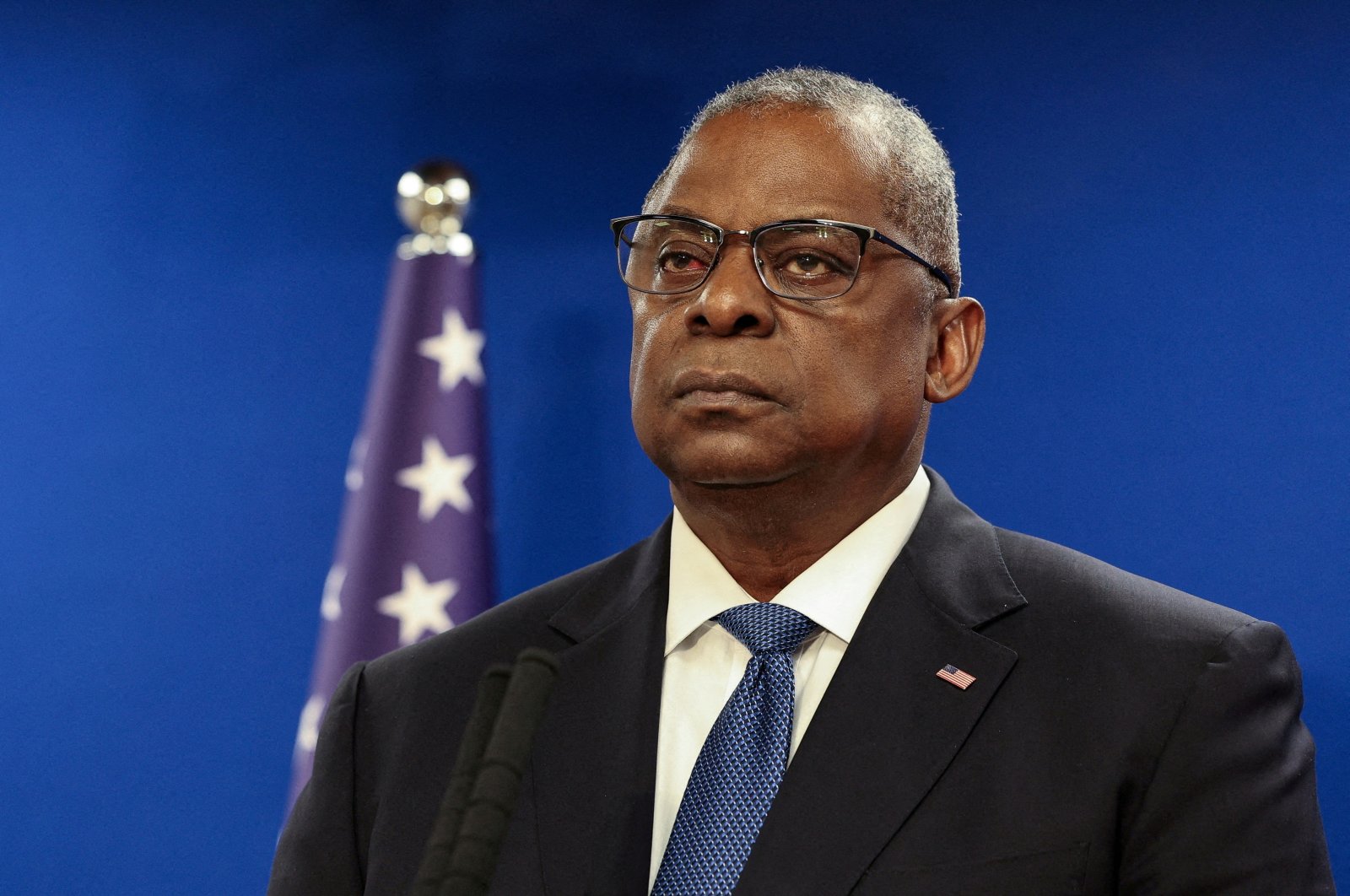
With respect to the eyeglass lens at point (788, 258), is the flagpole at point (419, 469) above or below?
above

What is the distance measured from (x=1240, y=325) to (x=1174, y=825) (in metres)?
1.51

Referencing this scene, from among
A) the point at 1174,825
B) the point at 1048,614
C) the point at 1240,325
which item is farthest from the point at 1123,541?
the point at 1174,825

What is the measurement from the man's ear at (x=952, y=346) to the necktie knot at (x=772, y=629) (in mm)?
310

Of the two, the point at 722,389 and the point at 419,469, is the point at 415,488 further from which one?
the point at 722,389

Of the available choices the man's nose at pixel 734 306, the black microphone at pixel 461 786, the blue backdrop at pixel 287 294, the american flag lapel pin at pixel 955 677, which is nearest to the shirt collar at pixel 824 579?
the american flag lapel pin at pixel 955 677

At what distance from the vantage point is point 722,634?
1.49 m

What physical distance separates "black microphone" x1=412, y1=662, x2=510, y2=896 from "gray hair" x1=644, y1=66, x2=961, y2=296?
1.00 meters

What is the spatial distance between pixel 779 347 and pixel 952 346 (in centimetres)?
30

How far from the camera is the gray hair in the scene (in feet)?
5.06

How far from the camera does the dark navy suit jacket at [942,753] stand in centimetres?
123

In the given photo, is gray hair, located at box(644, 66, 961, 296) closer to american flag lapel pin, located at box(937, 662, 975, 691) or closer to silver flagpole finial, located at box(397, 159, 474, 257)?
american flag lapel pin, located at box(937, 662, 975, 691)

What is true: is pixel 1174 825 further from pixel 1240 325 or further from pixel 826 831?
pixel 1240 325

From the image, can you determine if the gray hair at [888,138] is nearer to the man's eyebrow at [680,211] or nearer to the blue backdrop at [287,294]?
the man's eyebrow at [680,211]

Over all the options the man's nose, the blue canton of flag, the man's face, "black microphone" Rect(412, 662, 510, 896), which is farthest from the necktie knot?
the blue canton of flag
